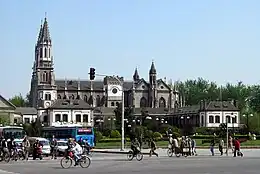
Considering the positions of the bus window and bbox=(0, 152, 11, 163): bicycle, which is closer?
bbox=(0, 152, 11, 163): bicycle

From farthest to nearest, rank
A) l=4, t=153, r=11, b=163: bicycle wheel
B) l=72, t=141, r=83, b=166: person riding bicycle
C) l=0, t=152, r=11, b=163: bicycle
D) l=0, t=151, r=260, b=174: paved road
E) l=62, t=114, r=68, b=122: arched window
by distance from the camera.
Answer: l=62, t=114, r=68, b=122: arched window
l=0, t=152, r=11, b=163: bicycle
l=4, t=153, r=11, b=163: bicycle wheel
l=72, t=141, r=83, b=166: person riding bicycle
l=0, t=151, r=260, b=174: paved road

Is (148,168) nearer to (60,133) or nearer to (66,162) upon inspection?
(66,162)

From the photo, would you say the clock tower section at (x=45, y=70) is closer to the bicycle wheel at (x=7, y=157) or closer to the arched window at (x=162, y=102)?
the arched window at (x=162, y=102)

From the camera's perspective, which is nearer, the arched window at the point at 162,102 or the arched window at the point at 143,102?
the arched window at the point at 162,102

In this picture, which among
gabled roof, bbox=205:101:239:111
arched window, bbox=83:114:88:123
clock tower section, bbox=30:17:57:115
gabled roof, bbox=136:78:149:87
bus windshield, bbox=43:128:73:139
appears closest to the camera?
bus windshield, bbox=43:128:73:139

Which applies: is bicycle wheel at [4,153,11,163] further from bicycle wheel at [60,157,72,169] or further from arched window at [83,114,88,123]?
Result: arched window at [83,114,88,123]

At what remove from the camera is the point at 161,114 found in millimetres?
156375

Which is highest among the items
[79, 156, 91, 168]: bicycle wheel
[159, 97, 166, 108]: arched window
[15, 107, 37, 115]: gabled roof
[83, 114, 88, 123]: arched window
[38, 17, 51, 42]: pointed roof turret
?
[38, 17, 51, 42]: pointed roof turret

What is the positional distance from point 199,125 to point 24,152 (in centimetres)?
10616

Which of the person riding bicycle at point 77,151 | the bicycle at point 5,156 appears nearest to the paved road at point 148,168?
the person riding bicycle at point 77,151

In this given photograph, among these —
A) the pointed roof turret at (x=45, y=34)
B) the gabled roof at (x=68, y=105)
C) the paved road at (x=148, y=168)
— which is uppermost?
the pointed roof turret at (x=45, y=34)

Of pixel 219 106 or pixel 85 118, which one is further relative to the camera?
pixel 85 118

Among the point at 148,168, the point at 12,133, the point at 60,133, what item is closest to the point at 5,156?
the point at 12,133

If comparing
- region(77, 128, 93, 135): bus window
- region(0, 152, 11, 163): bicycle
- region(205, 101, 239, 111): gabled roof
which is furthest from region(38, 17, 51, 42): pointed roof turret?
region(0, 152, 11, 163): bicycle
